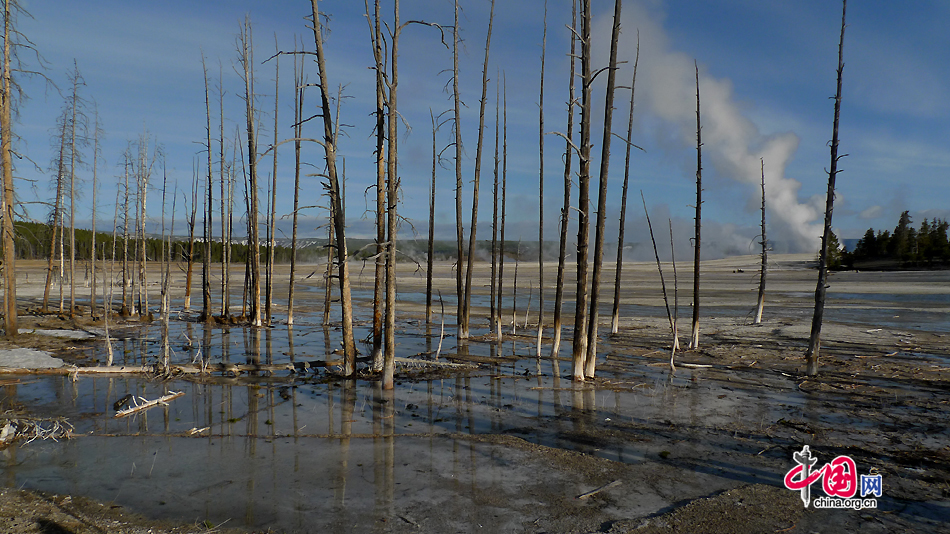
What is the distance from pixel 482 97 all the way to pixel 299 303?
75.0 ft

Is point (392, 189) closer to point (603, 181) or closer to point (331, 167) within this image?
point (331, 167)

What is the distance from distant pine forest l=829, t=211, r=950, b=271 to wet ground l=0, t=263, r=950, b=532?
60.1 meters

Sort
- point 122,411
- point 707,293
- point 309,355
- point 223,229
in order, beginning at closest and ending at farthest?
point 122,411
point 309,355
point 223,229
point 707,293

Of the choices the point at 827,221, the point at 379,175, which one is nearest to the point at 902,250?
the point at 827,221

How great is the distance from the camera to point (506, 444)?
8.79m

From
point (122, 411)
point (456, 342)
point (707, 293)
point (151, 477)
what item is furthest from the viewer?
point (707, 293)

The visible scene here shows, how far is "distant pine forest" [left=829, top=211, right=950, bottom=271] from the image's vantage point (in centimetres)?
6800

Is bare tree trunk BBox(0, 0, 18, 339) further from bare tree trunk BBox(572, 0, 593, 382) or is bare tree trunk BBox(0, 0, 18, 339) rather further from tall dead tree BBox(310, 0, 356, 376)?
bare tree trunk BBox(572, 0, 593, 382)

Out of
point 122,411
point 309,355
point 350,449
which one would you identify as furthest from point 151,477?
point 309,355

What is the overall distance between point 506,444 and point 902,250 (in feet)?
283

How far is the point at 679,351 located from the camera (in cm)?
1819

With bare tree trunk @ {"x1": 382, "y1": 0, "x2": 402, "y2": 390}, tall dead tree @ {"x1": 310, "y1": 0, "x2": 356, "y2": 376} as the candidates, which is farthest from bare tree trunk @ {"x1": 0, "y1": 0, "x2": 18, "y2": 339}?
bare tree trunk @ {"x1": 382, "y1": 0, "x2": 402, "y2": 390}

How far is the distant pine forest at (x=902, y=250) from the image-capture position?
68.0 meters

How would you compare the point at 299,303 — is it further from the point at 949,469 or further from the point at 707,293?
the point at 949,469
